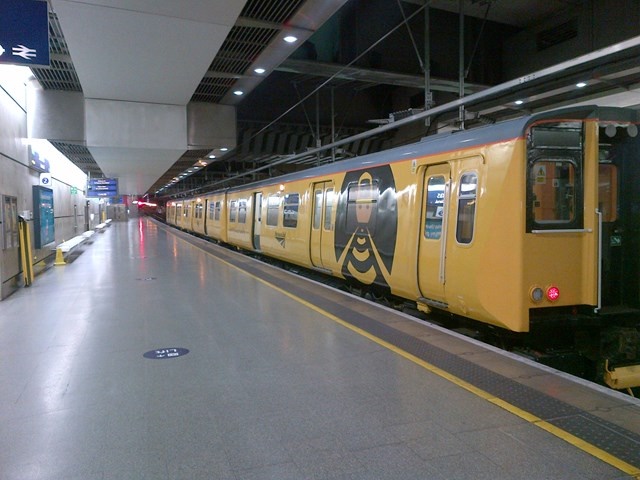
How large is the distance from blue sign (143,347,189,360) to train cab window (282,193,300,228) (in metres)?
6.20

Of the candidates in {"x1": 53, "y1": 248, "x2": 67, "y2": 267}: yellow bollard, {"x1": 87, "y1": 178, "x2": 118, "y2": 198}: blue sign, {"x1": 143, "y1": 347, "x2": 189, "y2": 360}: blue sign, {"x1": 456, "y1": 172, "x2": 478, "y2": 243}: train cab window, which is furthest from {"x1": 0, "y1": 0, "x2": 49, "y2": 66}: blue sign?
{"x1": 87, "y1": 178, "x2": 118, "y2": 198}: blue sign

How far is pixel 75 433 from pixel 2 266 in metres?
6.51

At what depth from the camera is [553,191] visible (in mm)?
5047

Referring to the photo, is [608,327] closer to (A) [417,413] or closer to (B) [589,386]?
(B) [589,386]

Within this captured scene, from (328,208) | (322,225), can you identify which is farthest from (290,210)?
(328,208)

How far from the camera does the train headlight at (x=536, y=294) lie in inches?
191

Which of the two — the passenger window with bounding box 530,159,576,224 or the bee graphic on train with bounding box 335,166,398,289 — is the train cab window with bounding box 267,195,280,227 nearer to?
the bee graphic on train with bounding box 335,166,398,289

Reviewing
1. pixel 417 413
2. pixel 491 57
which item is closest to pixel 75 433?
pixel 417 413

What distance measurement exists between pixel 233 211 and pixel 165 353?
13.8 m

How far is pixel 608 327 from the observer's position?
205 inches

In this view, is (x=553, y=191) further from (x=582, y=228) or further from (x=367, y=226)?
(x=367, y=226)

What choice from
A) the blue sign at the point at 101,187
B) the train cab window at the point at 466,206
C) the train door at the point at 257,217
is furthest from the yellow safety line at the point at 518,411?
the blue sign at the point at 101,187

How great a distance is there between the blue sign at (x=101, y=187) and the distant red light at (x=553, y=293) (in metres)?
27.9

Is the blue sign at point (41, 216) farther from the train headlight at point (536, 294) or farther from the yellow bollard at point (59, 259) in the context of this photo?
the train headlight at point (536, 294)
